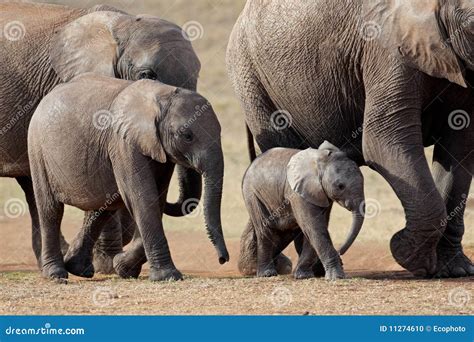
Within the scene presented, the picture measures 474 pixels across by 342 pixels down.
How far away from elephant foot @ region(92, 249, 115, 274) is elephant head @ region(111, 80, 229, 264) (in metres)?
2.22

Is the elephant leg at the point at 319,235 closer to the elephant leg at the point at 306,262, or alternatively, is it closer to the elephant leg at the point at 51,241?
the elephant leg at the point at 306,262

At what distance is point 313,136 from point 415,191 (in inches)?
54.3

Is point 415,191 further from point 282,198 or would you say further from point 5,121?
point 5,121

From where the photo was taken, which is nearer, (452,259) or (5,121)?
(452,259)

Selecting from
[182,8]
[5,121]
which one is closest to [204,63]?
[182,8]

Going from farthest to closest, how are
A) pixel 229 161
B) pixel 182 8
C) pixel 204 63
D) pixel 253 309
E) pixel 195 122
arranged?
pixel 182 8 < pixel 204 63 < pixel 229 161 < pixel 195 122 < pixel 253 309

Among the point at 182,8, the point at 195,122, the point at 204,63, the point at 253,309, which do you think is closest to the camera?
the point at 253,309

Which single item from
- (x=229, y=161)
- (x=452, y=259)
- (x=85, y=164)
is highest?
(x=85, y=164)

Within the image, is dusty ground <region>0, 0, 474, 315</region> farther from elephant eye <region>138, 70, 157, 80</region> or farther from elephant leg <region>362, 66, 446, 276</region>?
elephant eye <region>138, 70, 157, 80</region>

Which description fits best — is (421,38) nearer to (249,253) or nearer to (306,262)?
(306,262)

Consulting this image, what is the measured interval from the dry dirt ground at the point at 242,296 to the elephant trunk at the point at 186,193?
25.9 inches

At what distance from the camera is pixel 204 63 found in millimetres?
31969

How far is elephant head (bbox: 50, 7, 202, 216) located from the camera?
1312 cm

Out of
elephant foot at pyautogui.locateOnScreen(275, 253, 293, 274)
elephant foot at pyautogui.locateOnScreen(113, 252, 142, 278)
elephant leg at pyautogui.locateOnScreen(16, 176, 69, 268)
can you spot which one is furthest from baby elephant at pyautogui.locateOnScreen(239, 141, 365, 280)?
elephant leg at pyautogui.locateOnScreen(16, 176, 69, 268)
